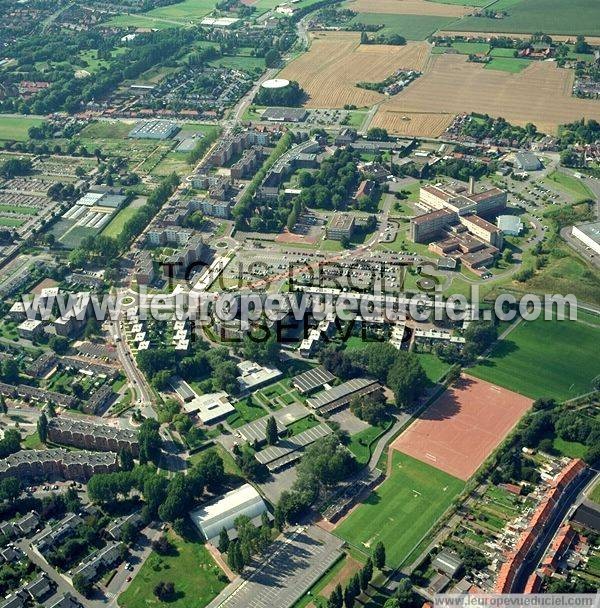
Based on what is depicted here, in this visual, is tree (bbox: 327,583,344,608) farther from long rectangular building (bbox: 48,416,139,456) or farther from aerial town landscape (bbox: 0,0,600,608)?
long rectangular building (bbox: 48,416,139,456)

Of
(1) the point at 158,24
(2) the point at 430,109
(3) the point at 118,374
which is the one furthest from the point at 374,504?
(1) the point at 158,24

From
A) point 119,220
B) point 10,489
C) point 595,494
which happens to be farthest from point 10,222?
point 595,494

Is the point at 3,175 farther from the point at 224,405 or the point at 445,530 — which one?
the point at 445,530

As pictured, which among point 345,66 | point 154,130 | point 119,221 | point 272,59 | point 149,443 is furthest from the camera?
Answer: point 272,59

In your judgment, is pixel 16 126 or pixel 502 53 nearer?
pixel 16 126

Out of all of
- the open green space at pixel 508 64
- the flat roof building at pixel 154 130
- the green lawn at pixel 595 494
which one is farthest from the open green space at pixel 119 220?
the open green space at pixel 508 64

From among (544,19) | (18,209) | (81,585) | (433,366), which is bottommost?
(81,585)

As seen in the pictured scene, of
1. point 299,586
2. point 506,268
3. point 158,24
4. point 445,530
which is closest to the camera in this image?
point 299,586

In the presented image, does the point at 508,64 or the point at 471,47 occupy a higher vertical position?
the point at 471,47

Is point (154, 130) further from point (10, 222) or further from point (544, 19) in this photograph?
point (544, 19)
